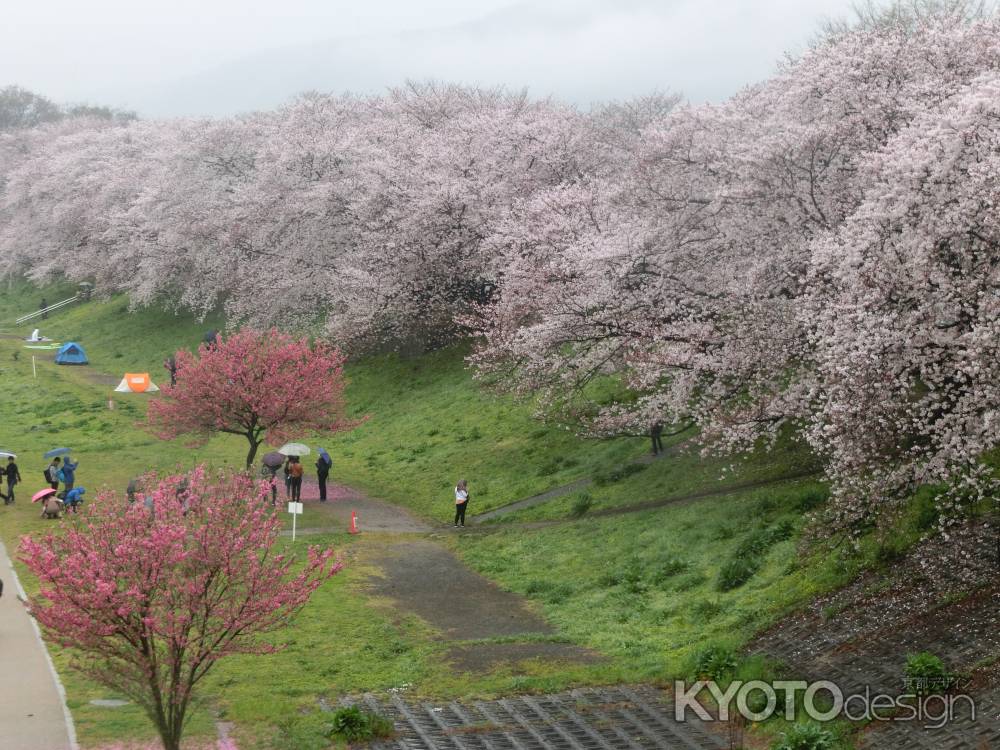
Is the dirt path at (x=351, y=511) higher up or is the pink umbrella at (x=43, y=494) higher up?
the pink umbrella at (x=43, y=494)

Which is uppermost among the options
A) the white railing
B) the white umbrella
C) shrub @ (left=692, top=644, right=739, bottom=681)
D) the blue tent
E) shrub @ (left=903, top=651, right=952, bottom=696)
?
the white railing

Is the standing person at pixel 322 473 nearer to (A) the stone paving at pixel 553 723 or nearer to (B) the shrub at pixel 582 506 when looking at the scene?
(B) the shrub at pixel 582 506

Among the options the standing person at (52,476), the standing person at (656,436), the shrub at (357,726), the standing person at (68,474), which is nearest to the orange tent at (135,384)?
the standing person at (52,476)

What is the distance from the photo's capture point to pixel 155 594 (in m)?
12.0

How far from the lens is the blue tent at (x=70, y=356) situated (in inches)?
2010

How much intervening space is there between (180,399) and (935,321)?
18.7 metres

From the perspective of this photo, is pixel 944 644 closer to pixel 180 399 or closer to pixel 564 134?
pixel 180 399

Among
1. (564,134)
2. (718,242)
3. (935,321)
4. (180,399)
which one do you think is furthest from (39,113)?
(935,321)

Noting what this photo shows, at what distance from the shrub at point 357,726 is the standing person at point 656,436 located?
1295 cm

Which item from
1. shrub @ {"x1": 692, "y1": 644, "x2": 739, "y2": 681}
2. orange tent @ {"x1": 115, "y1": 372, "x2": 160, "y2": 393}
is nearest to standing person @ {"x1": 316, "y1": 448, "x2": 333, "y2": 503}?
shrub @ {"x1": 692, "y1": 644, "x2": 739, "y2": 681}

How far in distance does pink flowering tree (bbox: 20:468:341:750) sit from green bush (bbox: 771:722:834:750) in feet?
19.4

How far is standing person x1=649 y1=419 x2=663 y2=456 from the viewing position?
25.5 m

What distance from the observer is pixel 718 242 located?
76.3 ft

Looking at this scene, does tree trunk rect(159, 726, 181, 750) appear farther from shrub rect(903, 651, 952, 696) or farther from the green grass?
shrub rect(903, 651, 952, 696)
